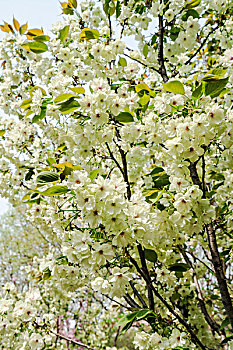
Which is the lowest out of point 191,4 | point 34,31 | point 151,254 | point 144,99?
point 151,254

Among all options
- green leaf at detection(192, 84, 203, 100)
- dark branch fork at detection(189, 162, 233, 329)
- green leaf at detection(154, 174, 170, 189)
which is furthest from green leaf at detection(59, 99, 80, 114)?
dark branch fork at detection(189, 162, 233, 329)

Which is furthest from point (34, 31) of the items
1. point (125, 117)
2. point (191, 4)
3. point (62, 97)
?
point (191, 4)

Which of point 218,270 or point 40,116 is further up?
point 40,116

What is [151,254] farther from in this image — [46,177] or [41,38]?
[41,38]

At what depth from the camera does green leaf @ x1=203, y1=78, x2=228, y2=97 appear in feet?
4.92

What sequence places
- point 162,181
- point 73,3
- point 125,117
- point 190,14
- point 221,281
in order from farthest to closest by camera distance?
point 190,14 < point 73,3 < point 221,281 < point 162,181 < point 125,117

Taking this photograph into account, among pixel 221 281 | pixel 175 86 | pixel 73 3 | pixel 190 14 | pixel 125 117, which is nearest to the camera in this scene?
pixel 175 86

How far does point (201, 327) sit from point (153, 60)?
2.99 metres

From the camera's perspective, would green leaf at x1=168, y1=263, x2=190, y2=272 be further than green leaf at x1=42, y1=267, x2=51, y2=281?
Yes

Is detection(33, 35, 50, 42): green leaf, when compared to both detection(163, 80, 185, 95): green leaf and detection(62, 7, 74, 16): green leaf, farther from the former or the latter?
detection(163, 80, 185, 95): green leaf

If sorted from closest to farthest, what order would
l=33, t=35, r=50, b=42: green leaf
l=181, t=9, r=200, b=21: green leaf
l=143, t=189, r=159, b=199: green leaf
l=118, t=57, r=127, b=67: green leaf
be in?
1. l=143, t=189, r=159, b=199: green leaf
2. l=33, t=35, r=50, b=42: green leaf
3. l=118, t=57, r=127, b=67: green leaf
4. l=181, t=9, r=200, b=21: green leaf

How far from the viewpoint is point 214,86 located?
151 cm

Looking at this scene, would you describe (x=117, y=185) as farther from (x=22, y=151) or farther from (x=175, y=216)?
(x=22, y=151)

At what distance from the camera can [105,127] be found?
71.7 inches
